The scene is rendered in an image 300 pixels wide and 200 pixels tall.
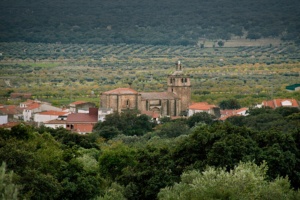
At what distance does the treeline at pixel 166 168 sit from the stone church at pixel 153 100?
38740mm

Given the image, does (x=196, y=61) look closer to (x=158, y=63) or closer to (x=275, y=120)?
(x=158, y=63)

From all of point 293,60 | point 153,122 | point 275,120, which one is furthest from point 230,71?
point 275,120

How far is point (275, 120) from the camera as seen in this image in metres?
62.7

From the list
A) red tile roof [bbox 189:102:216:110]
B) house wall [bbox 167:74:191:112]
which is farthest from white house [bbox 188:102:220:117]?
house wall [bbox 167:74:191:112]

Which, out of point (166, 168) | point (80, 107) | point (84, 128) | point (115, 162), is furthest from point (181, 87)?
point (166, 168)

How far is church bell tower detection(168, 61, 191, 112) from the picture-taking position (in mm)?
88500

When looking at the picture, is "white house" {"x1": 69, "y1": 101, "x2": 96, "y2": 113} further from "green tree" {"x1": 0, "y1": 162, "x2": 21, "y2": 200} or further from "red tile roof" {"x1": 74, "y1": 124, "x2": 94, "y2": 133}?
"green tree" {"x1": 0, "y1": 162, "x2": 21, "y2": 200}

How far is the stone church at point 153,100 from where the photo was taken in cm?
8375

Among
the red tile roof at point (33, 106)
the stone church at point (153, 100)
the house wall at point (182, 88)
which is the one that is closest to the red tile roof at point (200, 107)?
the stone church at point (153, 100)

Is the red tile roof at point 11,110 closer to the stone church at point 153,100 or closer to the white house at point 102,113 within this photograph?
the stone church at point 153,100

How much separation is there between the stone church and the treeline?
38740mm

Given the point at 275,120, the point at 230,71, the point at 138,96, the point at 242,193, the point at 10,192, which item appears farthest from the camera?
the point at 230,71

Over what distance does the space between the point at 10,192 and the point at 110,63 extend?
156539 millimetres

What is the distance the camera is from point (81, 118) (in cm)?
7331
